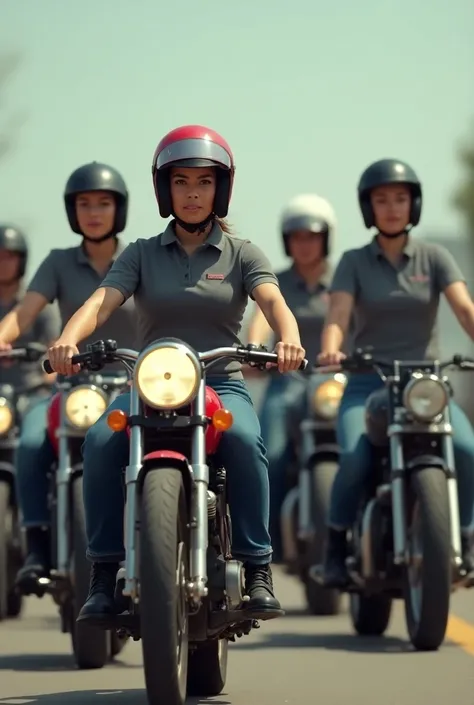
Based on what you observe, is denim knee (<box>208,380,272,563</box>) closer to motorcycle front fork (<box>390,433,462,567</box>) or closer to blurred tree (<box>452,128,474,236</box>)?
motorcycle front fork (<box>390,433,462,567</box>)

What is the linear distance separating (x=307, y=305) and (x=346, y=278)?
11.7 ft

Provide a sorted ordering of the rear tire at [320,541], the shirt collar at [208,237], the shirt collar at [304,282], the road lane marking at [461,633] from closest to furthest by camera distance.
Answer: the shirt collar at [208,237] → the road lane marking at [461,633] → the rear tire at [320,541] → the shirt collar at [304,282]

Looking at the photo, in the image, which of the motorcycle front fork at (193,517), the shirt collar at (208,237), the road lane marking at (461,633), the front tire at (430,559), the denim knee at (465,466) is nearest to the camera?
the motorcycle front fork at (193,517)

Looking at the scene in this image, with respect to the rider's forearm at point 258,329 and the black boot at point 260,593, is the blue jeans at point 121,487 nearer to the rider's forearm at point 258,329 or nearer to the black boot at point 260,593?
the black boot at point 260,593

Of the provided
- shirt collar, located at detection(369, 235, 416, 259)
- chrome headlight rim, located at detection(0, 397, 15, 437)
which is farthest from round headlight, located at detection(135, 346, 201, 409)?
chrome headlight rim, located at detection(0, 397, 15, 437)

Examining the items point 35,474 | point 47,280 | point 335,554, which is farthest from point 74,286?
point 335,554

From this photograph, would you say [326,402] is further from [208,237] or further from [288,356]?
[288,356]

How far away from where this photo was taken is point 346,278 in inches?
479

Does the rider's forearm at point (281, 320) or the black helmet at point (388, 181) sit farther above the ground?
the black helmet at point (388, 181)

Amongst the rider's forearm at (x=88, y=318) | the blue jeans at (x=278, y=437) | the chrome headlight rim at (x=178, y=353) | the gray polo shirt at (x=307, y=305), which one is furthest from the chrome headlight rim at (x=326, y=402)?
the chrome headlight rim at (x=178, y=353)

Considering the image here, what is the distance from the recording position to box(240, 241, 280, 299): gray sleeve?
8992mm

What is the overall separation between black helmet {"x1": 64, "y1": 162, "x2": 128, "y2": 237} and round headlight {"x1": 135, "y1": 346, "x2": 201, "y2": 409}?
3.78m

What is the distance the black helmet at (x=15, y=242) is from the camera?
1505 centimetres

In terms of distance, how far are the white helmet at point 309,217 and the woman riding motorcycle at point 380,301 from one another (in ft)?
11.8
